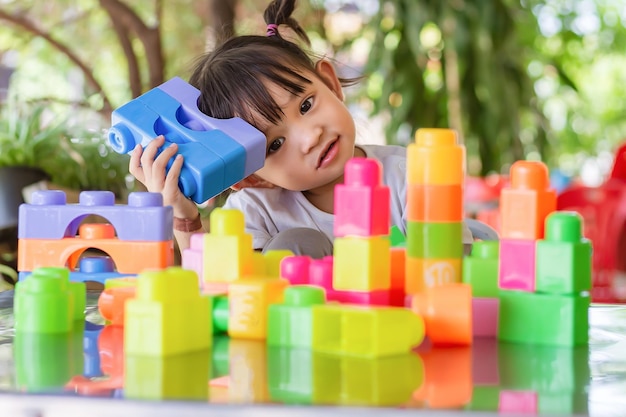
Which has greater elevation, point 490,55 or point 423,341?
point 490,55

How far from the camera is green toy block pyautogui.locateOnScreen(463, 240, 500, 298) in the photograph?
2.44ft

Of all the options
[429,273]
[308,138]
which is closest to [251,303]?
[429,273]

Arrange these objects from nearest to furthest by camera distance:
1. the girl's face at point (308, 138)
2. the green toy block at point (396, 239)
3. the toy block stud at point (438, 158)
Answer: the toy block stud at point (438, 158), the green toy block at point (396, 239), the girl's face at point (308, 138)

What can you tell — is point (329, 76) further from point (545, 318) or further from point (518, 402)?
point (518, 402)

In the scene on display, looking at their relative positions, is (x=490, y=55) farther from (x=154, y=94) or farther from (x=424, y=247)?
(x=424, y=247)

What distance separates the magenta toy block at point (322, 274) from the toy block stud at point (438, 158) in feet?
0.37

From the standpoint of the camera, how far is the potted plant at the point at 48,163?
2.07 meters

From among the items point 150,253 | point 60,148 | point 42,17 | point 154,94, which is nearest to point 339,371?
point 150,253

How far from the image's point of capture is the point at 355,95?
3.61m

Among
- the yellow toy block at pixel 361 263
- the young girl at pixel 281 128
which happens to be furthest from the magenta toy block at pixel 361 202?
the young girl at pixel 281 128

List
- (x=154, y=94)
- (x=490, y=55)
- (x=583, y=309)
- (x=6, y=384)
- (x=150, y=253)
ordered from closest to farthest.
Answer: (x=6, y=384) → (x=583, y=309) → (x=150, y=253) → (x=154, y=94) → (x=490, y=55)

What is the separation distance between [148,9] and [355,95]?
1017mm

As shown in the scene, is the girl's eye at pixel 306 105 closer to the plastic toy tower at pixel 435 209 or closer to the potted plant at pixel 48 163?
the plastic toy tower at pixel 435 209

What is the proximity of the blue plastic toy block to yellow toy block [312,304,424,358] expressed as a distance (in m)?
0.40
